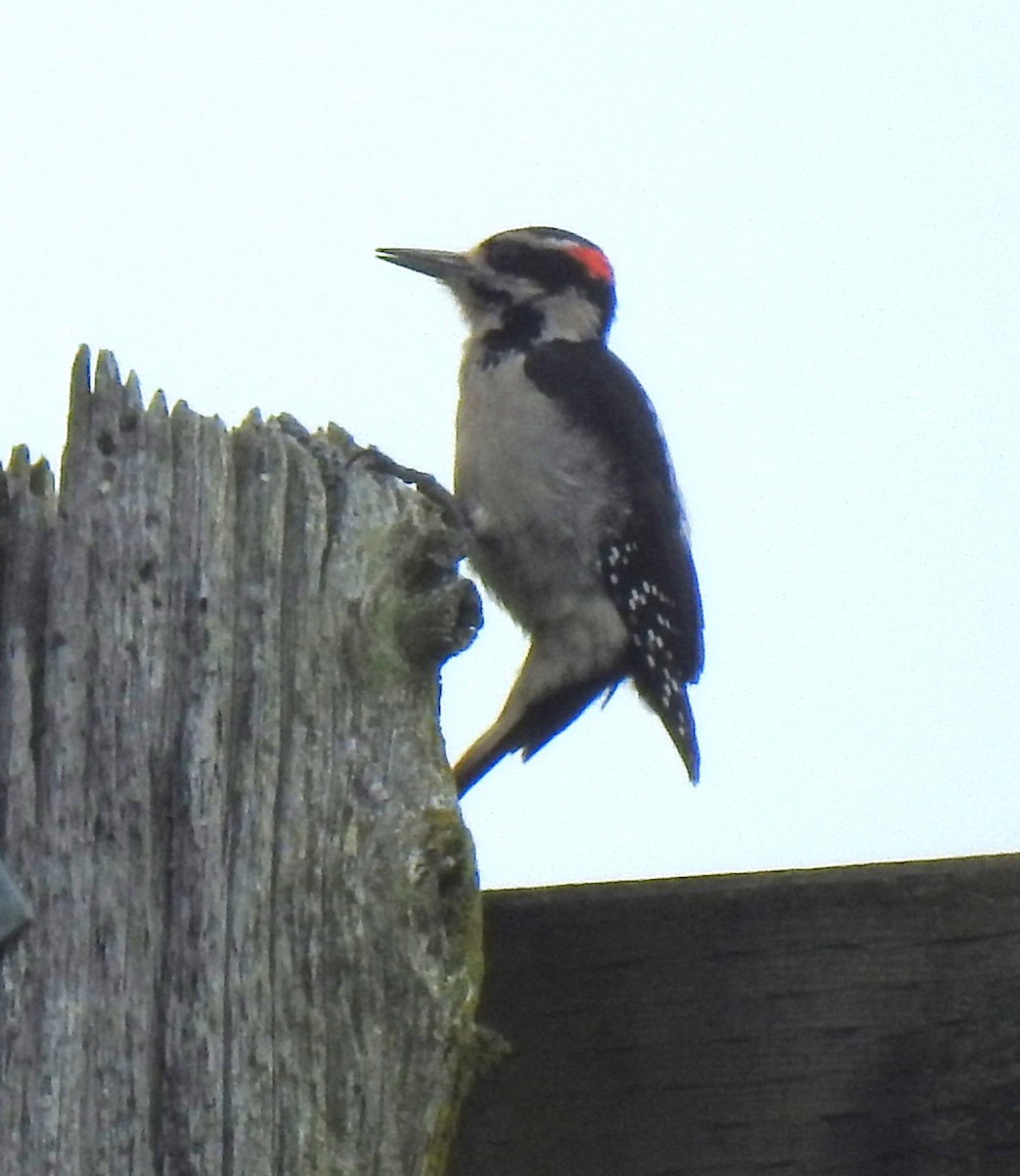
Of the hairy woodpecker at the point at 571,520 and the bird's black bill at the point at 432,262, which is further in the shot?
the bird's black bill at the point at 432,262

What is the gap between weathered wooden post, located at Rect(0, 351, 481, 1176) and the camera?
1.12 m

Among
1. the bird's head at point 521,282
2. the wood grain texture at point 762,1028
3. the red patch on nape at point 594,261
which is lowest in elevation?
the wood grain texture at point 762,1028

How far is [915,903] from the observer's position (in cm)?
124

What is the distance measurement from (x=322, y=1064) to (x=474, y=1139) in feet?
0.66

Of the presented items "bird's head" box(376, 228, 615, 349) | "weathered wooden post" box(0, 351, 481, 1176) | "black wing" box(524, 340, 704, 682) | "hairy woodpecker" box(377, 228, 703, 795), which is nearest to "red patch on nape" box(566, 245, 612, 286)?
"bird's head" box(376, 228, 615, 349)

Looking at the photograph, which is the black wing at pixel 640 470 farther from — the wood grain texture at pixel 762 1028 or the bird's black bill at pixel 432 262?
the wood grain texture at pixel 762 1028

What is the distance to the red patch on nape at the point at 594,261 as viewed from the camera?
187 inches

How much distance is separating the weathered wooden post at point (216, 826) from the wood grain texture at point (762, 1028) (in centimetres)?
12

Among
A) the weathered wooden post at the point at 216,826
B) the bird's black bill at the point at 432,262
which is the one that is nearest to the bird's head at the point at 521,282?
the bird's black bill at the point at 432,262

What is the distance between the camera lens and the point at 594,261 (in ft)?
15.8

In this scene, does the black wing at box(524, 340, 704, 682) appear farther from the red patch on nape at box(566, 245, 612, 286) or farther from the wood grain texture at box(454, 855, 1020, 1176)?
the wood grain texture at box(454, 855, 1020, 1176)

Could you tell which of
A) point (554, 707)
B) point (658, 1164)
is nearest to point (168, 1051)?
point (658, 1164)

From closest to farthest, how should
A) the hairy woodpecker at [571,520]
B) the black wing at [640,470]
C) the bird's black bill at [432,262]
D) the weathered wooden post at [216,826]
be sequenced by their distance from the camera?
1. the weathered wooden post at [216,826]
2. the hairy woodpecker at [571,520]
3. the black wing at [640,470]
4. the bird's black bill at [432,262]

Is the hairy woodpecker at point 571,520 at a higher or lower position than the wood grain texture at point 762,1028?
higher
